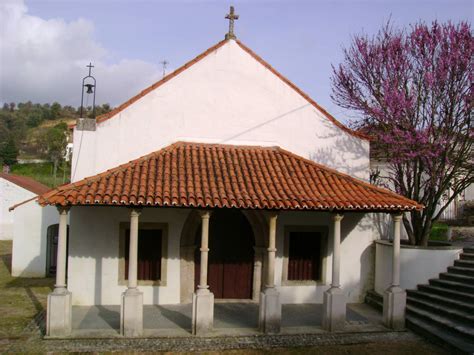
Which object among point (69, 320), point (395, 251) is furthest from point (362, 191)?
point (69, 320)

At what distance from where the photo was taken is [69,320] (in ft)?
29.9

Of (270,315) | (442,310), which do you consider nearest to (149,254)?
(270,315)

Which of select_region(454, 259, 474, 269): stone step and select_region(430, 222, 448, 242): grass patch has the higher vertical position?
select_region(430, 222, 448, 242): grass patch

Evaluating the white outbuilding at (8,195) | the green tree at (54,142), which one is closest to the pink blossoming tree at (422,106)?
the white outbuilding at (8,195)

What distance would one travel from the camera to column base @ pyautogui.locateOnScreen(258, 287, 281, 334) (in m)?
9.49

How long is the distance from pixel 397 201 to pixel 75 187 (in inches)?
274

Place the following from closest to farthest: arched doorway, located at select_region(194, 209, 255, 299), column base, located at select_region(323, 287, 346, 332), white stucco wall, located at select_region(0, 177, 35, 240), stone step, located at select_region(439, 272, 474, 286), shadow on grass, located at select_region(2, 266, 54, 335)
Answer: column base, located at select_region(323, 287, 346, 332) < stone step, located at select_region(439, 272, 474, 286) < shadow on grass, located at select_region(2, 266, 54, 335) < arched doorway, located at select_region(194, 209, 255, 299) < white stucco wall, located at select_region(0, 177, 35, 240)

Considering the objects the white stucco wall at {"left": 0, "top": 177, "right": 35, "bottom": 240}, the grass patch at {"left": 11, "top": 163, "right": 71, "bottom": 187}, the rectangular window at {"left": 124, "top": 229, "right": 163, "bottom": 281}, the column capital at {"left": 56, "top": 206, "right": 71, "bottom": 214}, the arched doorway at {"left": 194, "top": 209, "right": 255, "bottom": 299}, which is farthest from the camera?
the grass patch at {"left": 11, "top": 163, "right": 71, "bottom": 187}

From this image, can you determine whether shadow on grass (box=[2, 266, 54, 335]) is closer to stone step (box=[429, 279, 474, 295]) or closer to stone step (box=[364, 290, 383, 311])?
stone step (box=[364, 290, 383, 311])

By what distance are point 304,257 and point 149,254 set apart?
4.07 metres

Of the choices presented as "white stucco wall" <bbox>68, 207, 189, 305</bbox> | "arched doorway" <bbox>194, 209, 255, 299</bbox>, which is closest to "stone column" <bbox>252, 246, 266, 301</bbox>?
"arched doorway" <bbox>194, 209, 255, 299</bbox>

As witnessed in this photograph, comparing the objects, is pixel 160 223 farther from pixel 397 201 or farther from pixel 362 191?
pixel 397 201

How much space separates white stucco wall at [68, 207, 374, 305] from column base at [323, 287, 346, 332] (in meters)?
2.29

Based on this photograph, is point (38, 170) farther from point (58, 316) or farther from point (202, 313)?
point (202, 313)
